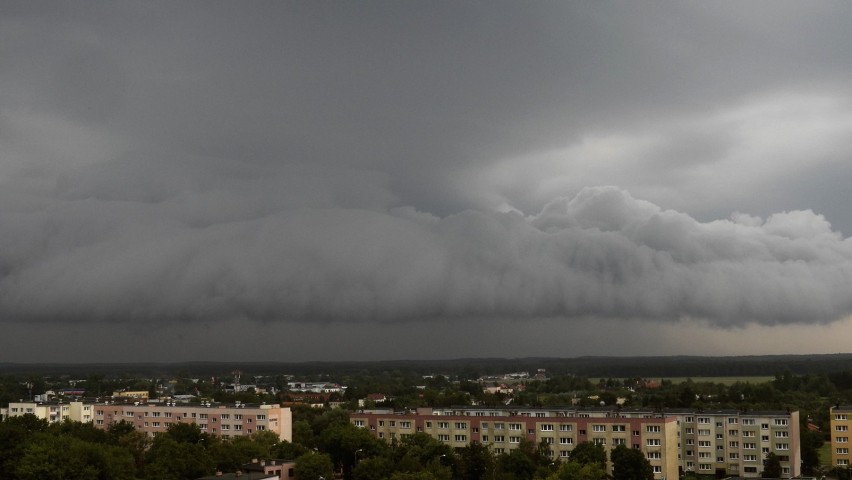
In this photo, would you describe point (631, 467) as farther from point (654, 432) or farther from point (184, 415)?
point (184, 415)

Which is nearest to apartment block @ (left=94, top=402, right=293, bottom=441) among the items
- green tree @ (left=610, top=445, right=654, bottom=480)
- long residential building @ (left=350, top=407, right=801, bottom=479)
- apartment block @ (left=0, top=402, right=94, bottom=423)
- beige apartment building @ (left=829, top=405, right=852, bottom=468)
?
apartment block @ (left=0, top=402, right=94, bottom=423)

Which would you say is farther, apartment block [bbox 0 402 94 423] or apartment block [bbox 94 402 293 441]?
apartment block [bbox 0 402 94 423]

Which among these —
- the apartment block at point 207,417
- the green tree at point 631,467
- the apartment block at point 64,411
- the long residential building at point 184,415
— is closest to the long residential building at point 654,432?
the green tree at point 631,467

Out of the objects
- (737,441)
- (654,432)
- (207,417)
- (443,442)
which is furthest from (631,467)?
(207,417)

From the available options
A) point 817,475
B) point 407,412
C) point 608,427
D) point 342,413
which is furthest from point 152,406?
point 817,475

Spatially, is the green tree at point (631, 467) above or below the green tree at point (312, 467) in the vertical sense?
below

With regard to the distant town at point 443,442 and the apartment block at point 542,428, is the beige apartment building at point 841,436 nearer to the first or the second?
the distant town at point 443,442

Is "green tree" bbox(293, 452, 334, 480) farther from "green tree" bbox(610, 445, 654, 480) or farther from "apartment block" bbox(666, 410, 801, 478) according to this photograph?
"apartment block" bbox(666, 410, 801, 478)
